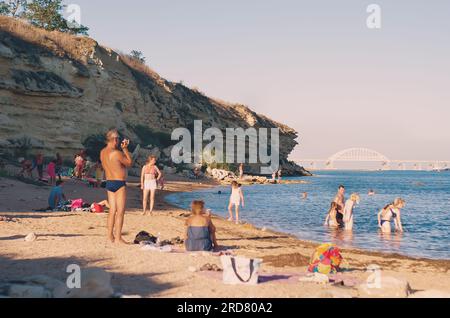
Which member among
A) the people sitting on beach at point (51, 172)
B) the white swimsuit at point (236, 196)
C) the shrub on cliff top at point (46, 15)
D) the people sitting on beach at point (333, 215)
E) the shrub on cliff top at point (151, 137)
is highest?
the shrub on cliff top at point (46, 15)

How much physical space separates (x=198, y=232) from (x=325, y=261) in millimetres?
2786

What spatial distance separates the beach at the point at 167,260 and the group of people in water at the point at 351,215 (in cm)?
342

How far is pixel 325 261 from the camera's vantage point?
860 centimetres

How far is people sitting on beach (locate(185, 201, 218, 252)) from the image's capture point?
10195 millimetres

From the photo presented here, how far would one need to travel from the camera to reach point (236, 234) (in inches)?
571

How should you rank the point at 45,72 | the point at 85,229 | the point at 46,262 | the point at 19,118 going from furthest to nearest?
the point at 45,72, the point at 19,118, the point at 85,229, the point at 46,262

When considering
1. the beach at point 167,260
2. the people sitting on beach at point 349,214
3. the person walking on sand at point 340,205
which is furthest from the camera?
the person walking on sand at point 340,205

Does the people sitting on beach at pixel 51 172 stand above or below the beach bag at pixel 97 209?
above

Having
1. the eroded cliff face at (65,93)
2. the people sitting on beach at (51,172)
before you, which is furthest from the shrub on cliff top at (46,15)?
the people sitting on beach at (51,172)

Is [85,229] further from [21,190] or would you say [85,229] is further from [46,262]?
[21,190]

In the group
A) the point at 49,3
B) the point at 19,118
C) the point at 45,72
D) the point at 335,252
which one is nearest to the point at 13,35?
the point at 45,72

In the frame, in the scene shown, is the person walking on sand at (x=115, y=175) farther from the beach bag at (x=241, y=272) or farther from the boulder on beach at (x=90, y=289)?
the boulder on beach at (x=90, y=289)

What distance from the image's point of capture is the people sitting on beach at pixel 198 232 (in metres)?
10.2

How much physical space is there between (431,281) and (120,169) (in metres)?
6.20
